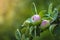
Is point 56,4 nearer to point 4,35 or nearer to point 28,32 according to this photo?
point 28,32

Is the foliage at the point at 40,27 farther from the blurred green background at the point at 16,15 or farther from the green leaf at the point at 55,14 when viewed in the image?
the blurred green background at the point at 16,15

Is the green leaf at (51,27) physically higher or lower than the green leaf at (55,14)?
lower

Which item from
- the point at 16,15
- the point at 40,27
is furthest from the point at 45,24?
the point at 16,15

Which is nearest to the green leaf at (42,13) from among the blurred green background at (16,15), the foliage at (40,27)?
the foliage at (40,27)

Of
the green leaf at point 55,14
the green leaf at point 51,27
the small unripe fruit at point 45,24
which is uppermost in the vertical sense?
the green leaf at point 55,14

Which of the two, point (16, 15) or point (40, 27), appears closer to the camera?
point (40, 27)

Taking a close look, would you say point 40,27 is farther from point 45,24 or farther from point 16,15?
point 16,15

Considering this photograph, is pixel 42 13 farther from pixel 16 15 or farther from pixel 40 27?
pixel 16 15

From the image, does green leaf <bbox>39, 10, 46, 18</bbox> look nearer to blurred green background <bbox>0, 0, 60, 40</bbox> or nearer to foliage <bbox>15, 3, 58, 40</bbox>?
foliage <bbox>15, 3, 58, 40</bbox>

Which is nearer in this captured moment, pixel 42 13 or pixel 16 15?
pixel 42 13

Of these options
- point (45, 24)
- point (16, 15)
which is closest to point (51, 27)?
point (45, 24)

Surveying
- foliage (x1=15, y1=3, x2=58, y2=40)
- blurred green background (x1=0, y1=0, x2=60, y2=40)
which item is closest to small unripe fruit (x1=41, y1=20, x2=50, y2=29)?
foliage (x1=15, y1=3, x2=58, y2=40)
